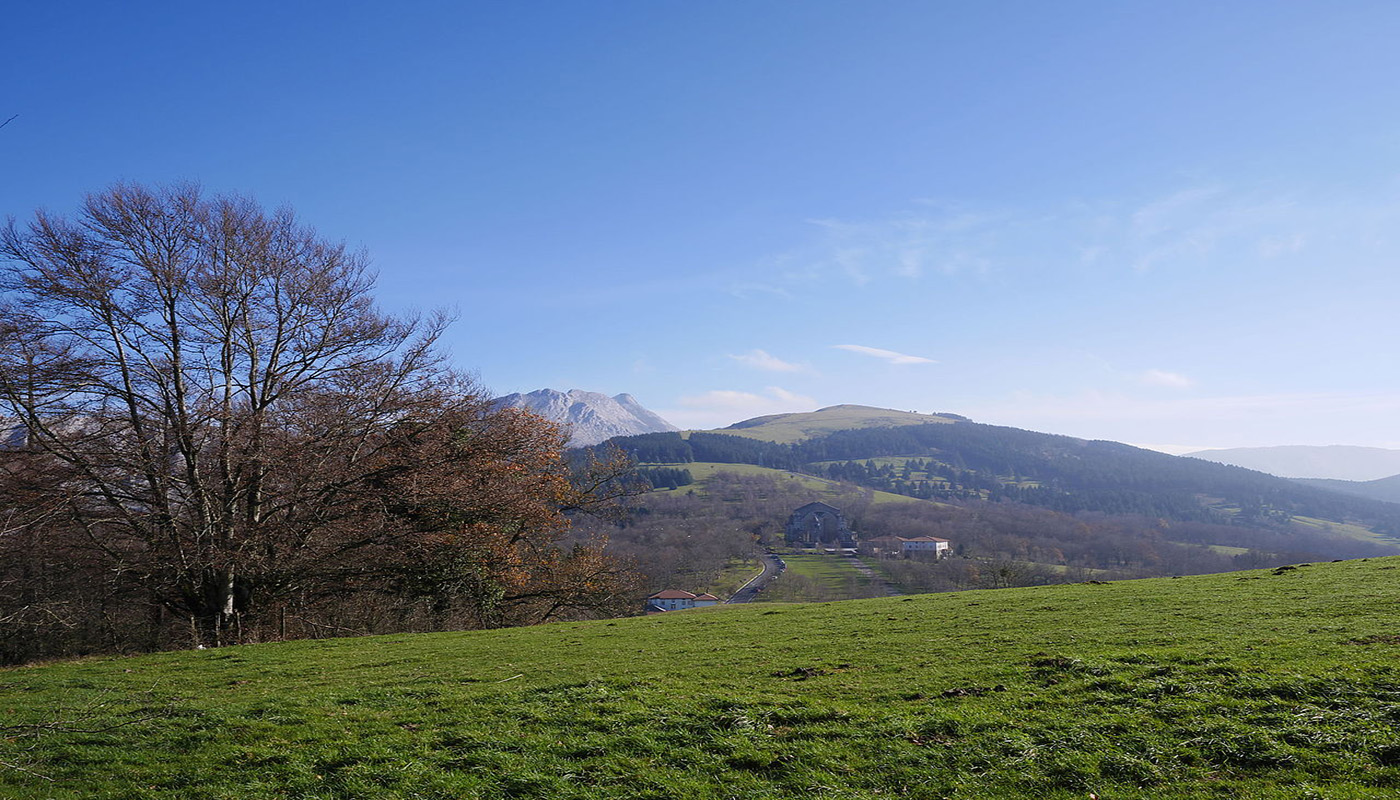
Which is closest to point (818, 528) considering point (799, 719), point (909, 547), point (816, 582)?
point (909, 547)

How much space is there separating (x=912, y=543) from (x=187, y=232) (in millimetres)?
149261

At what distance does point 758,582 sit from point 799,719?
106801mm

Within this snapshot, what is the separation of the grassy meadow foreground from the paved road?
3193 inches

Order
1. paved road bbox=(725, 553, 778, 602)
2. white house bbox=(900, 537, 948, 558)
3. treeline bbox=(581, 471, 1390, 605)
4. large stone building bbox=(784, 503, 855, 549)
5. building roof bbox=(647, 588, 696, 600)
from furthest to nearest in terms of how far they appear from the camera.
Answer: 1. large stone building bbox=(784, 503, 855, 549)
2. white house bbox=(900, 537, 948, 558)
3. treeline bbox=(581, 471, 1390, 605)
4. paved road bbox=(725, 553, 778, 602)
5. building roof bbox=(647, 588, 696, 600)

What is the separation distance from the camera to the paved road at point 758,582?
96.6 m

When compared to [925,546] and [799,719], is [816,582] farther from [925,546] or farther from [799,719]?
[799,719]

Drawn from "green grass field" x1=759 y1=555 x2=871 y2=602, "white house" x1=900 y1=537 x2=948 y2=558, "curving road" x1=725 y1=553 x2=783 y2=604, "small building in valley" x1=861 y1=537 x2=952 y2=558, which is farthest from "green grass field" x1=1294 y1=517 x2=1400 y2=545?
"curving road" x1=725 y1=553 x2=783 y2=604

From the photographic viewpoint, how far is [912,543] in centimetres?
15200

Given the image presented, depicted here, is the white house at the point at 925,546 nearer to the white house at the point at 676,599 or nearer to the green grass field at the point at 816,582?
the green grass field at the point at 816,582

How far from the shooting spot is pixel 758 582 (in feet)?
370

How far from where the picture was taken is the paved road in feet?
317

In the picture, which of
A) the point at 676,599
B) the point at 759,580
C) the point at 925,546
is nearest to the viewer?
the point at 676,599

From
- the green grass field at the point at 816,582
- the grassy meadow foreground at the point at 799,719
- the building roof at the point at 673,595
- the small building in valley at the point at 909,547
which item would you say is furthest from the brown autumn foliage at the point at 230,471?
the small building in valley at the point at 909,547

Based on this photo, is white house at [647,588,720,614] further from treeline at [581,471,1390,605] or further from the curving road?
the curving road
